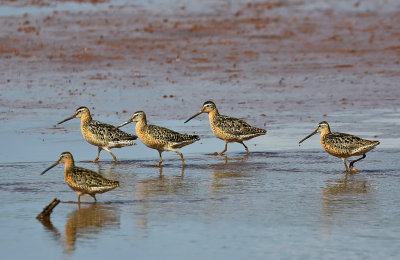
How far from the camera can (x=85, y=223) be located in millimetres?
11445

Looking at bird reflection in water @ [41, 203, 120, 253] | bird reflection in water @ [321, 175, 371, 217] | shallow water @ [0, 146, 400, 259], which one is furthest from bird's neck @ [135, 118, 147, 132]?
bird reflection in water @ [41, 203, 120, 253]

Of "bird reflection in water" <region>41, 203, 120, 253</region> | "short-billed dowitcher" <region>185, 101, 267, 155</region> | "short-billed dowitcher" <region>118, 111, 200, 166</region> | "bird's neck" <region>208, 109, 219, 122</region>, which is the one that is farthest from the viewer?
"bird's neck" <region>208, 109, 219, 122</region>

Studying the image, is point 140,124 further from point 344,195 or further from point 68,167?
point 344,195

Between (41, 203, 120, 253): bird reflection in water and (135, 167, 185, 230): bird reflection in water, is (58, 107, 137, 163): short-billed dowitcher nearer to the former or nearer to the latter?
(135, 167, 185, 230): bird reflection in water

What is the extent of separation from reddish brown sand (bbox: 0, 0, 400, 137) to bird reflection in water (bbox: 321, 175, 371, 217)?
661 cm

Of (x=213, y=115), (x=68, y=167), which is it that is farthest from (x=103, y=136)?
(x=68, y=167)

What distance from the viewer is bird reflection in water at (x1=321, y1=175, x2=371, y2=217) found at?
475 inches

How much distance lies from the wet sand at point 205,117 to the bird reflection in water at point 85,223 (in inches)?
0.9

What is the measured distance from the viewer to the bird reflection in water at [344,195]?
12.1m

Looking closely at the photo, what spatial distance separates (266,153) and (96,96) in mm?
8402

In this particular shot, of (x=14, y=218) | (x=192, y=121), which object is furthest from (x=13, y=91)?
(x=14, y=218)

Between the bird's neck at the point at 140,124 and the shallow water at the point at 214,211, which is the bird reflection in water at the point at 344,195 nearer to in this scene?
the shallow water at the point at 214,211

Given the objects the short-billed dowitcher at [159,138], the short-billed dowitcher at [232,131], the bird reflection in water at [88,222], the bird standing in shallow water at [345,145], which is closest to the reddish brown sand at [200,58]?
the short-billed dowitcher at [232,131]

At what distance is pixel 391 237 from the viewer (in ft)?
34.7
